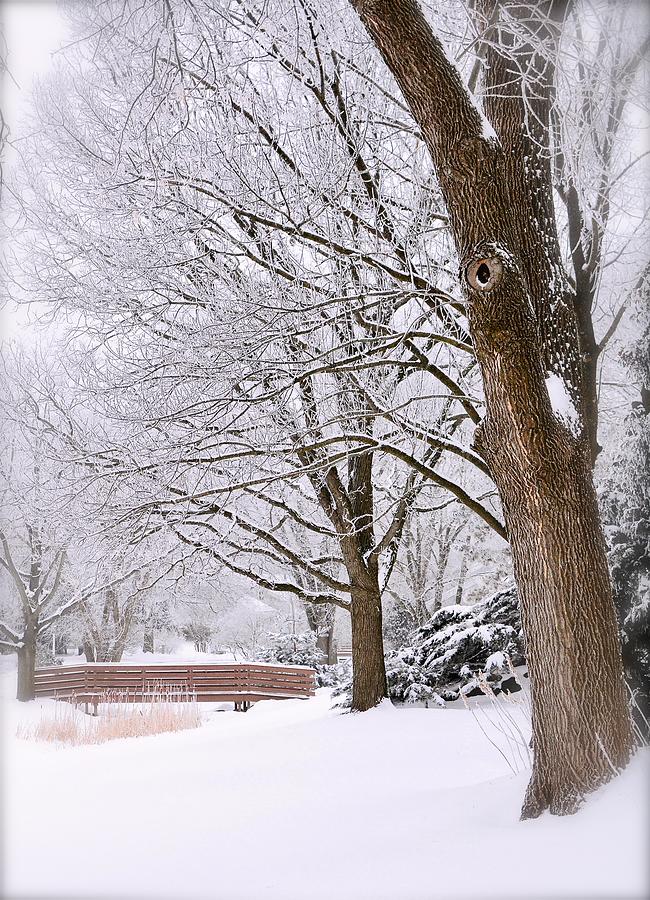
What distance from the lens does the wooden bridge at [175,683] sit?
10953mm

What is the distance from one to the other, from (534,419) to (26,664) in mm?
7662

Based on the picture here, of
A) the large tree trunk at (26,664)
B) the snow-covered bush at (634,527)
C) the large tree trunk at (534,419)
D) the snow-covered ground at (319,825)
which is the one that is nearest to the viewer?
the snow-covered ground at (319,825)

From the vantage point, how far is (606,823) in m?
2.41

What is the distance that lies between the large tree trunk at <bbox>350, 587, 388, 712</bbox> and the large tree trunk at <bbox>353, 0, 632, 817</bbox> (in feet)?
16.7

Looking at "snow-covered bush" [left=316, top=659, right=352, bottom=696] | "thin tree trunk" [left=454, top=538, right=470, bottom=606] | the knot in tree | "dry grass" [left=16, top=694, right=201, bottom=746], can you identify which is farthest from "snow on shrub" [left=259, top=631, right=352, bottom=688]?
the knot in tree

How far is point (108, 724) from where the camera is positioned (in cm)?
884

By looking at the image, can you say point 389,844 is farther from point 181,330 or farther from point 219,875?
point 181,330

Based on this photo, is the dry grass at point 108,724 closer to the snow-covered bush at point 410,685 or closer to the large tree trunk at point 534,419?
the snow-covered bush at point 410,685

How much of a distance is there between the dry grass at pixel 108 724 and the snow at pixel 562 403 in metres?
7.49

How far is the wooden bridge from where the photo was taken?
11.0m

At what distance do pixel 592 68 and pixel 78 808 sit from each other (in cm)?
529

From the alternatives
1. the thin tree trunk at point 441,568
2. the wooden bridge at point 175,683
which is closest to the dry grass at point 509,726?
the wooden bridge at point 175,683

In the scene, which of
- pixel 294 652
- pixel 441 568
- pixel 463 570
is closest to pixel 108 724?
pixel 441 568

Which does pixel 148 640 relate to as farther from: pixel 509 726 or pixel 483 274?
pixel 483 274
